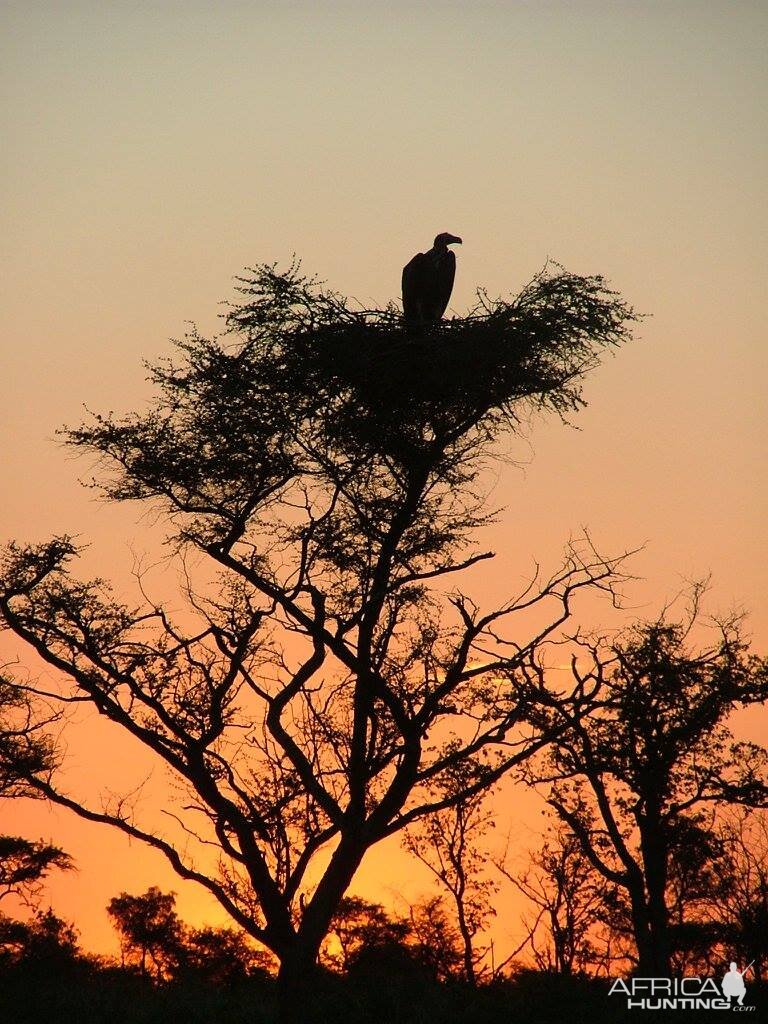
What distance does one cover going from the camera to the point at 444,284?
19469 mm

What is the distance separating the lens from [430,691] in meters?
18.0

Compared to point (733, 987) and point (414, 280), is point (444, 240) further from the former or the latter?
point (733, 987)

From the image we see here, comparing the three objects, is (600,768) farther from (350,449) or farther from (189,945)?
(189,945)

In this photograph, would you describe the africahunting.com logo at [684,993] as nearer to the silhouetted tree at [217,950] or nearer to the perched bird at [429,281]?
the perched bird at [429,281]

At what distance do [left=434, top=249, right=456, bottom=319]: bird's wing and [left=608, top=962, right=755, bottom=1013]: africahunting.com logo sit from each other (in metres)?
9.59

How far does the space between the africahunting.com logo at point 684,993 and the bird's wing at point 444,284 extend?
959cm

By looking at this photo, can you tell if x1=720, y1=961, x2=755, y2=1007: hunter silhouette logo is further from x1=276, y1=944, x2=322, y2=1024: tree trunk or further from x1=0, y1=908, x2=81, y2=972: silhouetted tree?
x1=0, y1=908, x2=81, y2=972: silhouetted tree

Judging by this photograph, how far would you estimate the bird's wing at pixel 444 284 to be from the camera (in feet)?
63.6

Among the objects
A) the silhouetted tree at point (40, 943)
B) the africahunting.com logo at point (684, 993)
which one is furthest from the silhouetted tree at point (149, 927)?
the africahunting.com logo at point (684, 993)

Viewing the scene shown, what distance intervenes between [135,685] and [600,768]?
10.7m

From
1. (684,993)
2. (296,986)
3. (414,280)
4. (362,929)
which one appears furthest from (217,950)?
(414,280)

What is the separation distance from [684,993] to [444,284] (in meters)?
10.3

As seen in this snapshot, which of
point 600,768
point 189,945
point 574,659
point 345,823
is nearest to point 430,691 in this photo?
point 345,823

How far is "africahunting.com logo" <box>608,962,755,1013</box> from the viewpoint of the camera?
17375 millimetres
